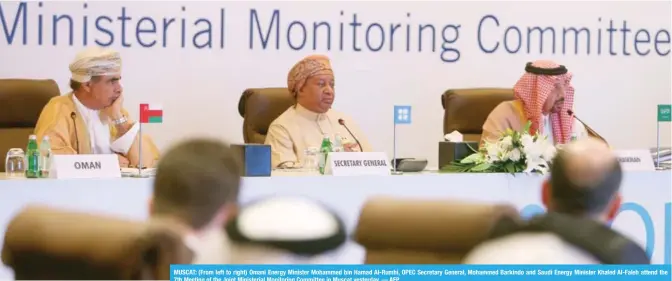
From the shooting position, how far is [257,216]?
4.80 ft

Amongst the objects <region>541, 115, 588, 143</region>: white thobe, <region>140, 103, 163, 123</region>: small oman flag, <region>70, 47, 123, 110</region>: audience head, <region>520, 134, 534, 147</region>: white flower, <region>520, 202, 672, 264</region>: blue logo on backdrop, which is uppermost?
<region>70, 47, 123, 110</region>: audience head

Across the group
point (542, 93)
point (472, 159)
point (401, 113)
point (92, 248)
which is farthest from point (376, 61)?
point (92, 248)

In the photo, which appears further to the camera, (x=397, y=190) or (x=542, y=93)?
(x=542, y=93)

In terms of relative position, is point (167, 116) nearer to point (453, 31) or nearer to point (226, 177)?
point (453, 31)

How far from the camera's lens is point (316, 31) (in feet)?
18.2

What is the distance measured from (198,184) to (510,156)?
2469 millimetres

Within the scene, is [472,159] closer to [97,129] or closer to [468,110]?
[468,110]

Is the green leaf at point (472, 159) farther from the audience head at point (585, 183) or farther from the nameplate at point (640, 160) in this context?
the audience head at point (585, 183)

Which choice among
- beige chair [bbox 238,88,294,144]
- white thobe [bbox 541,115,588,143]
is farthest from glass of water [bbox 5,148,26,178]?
white thobe [bbox 541,115,588,143]

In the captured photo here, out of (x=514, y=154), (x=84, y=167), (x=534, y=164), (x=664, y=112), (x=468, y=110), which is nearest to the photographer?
(x=84, y=167)

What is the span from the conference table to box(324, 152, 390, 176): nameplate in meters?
0.19

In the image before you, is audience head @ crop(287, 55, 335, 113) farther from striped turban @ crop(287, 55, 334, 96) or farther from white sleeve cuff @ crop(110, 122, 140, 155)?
white sleeve cuff @ crop(110, 122, 140, 155)

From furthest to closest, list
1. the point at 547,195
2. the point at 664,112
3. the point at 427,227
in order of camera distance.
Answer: the point at 664,112 < the point at 427,227 < the point at 547,195

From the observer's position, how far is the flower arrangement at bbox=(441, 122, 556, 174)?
361 centimetres
